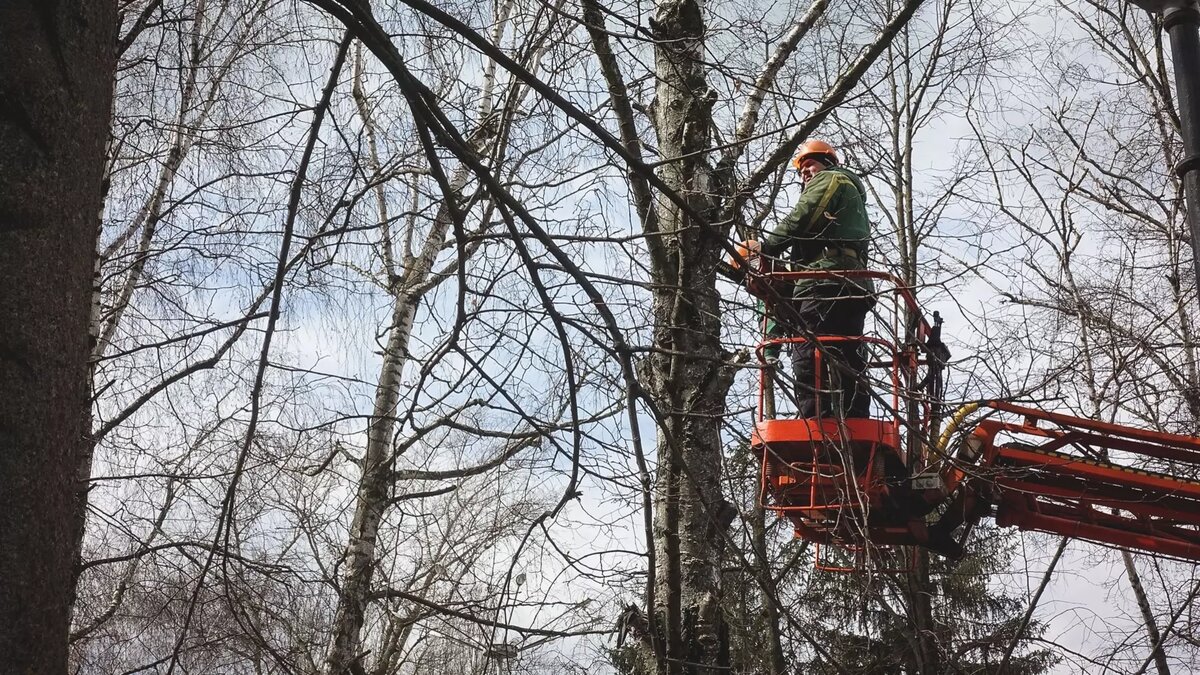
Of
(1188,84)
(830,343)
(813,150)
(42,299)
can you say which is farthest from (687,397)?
(42,299)

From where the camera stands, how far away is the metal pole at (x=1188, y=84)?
3305mm

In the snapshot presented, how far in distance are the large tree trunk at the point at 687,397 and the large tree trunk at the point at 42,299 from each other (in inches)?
99.4

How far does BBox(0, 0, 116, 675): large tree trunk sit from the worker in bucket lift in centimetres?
282

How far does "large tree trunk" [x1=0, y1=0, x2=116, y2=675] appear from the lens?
83.0 inches

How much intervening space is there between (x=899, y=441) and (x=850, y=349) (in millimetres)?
578

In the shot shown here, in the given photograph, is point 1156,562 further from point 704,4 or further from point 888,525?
point 704,4

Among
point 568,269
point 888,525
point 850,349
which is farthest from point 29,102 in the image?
point 888,525

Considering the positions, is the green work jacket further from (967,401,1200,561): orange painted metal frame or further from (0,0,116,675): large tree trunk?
(0,0,116,675): large tree trunk

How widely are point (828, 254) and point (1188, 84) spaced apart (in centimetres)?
212

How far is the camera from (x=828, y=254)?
5344 millimetres

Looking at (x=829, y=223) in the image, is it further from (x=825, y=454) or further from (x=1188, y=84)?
(x=1188, y=84)

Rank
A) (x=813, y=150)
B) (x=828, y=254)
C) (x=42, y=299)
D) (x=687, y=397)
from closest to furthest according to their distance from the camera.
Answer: (x=42, y=299) < (x=687, y=397) < (x=828, y=254) < (x=813, y=150)

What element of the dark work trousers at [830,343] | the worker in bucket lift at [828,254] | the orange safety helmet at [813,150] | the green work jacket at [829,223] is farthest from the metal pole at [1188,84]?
the orange safety helmet at [813,150]

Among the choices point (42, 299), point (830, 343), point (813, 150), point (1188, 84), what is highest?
point (813, 150)
